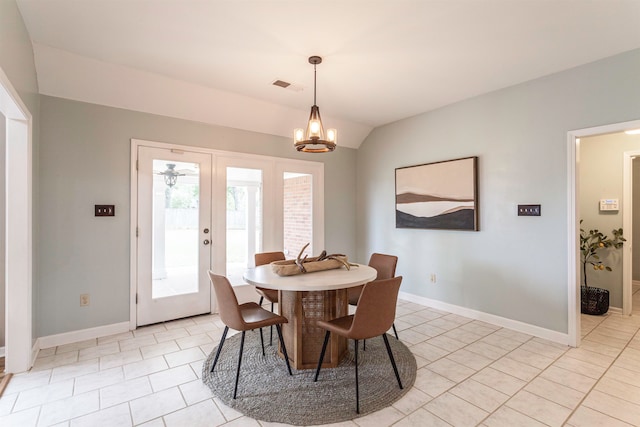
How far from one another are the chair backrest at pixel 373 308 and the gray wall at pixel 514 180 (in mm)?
2014

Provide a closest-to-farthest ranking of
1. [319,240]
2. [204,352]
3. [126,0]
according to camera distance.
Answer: [126,0]
[204,352]
[319,240]

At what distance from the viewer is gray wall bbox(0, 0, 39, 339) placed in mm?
1856

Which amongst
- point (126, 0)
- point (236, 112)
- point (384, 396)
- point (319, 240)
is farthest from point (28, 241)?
point (319, 240)

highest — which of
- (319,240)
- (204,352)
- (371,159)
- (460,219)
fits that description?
(371,159)

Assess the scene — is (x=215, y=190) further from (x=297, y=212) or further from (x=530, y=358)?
(x=530, y=358)

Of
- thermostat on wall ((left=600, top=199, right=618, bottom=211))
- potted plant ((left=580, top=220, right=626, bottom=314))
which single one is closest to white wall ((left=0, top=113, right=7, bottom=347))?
potted plant ((left=580, top=220, right=626, bottom=314))

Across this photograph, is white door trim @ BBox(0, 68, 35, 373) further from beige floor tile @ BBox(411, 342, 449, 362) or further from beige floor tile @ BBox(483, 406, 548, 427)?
beige floor tile @ BBox(483, 406, 548, 427)

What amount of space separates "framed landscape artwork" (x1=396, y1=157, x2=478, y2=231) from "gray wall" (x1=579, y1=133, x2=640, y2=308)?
167 cm

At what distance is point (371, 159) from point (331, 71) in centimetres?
217

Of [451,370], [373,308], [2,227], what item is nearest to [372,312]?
[373,308]

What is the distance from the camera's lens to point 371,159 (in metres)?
5.00

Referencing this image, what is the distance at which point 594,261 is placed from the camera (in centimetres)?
405

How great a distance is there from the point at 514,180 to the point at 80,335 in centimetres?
469

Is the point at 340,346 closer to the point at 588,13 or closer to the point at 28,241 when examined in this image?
the point at 28,241
